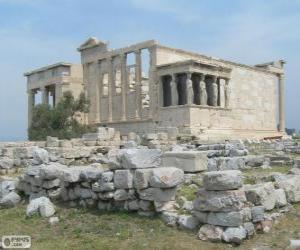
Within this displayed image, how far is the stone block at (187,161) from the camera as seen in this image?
Answer: 9766mm

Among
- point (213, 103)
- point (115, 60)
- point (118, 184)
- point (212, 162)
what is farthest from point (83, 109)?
point (118, 184)

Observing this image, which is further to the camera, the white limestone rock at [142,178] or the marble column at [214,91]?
the marble column at [214,91]

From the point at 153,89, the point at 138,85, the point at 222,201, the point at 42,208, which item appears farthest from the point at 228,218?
the point at 138,85

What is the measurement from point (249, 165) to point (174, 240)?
19.5 feet

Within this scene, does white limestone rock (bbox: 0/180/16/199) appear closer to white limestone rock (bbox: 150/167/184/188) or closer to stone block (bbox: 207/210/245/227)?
white limestone rock (bbox: 150/167/184/188)

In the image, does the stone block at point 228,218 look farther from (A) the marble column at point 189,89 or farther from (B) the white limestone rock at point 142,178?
(A) the marble column at point 189,89

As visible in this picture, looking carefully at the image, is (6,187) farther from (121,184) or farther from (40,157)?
(121,184)

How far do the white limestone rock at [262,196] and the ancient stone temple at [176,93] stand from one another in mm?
22893

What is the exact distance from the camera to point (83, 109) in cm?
3691

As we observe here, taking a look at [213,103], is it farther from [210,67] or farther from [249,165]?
[249,165]

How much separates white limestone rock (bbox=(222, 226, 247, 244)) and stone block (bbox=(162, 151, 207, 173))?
288 centimetres

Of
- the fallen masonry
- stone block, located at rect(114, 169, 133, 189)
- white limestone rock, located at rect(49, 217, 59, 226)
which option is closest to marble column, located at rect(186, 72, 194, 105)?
the fallen masonry

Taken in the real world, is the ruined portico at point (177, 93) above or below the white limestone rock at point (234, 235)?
above

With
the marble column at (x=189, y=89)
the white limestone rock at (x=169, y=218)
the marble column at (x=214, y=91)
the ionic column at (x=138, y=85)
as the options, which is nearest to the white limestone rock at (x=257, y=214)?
the white limestone rock at (x=169, y=218)
